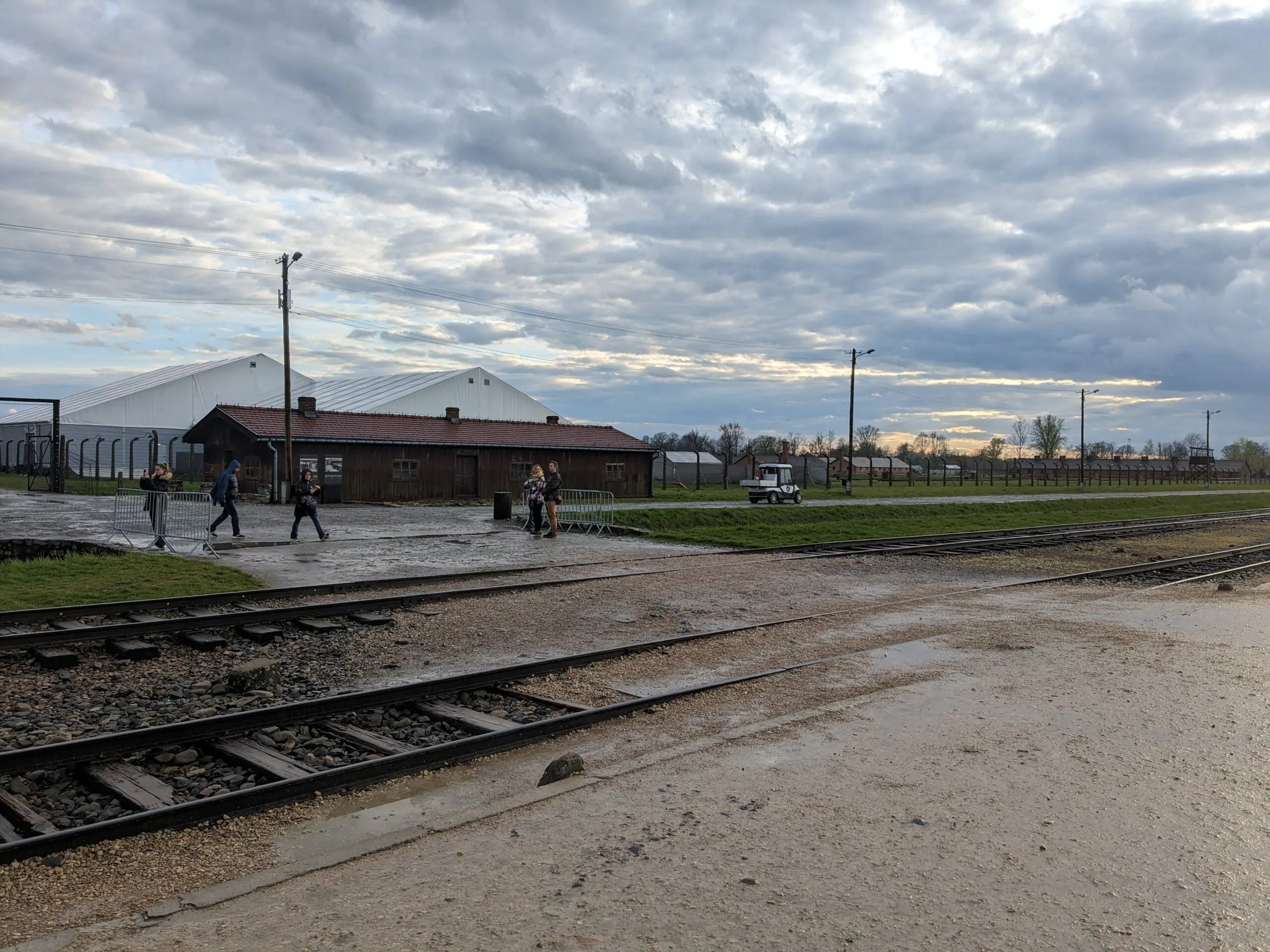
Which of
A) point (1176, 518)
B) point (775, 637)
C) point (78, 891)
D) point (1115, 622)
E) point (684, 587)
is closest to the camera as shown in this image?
point (78, 891)

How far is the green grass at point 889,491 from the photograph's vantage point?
4441 cm

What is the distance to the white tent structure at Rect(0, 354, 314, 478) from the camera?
57844 mm

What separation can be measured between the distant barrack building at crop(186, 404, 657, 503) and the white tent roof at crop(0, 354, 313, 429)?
21.9m

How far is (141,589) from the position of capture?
42.0 ft

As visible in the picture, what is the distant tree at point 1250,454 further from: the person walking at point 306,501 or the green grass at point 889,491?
the person walking at point 306,501

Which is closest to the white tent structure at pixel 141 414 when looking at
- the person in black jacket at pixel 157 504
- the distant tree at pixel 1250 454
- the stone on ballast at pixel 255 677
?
the person in black jacket at pixel 157 504

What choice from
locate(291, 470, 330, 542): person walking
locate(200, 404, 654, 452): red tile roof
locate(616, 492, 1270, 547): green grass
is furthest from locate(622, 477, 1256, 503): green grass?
locate(291, 470, 330, 542): person walking

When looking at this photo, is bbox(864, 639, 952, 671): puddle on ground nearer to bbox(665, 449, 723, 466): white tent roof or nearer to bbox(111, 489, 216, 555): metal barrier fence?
bbox(111, 489, 216, 555): metal barrier fence

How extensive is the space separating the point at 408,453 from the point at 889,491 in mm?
27963

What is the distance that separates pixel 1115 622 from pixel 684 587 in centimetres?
615

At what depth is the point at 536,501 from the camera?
23.5 metres

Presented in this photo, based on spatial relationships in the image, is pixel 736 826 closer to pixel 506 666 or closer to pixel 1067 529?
pixel 506 666

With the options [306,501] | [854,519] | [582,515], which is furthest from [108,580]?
[854,519]

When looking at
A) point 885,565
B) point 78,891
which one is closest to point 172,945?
point 78,891
